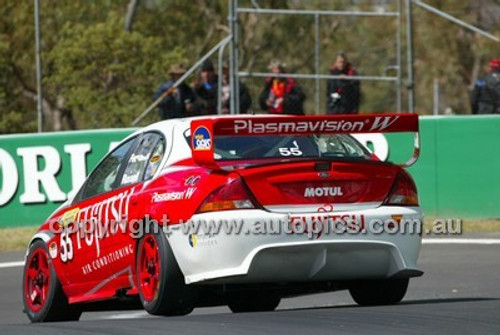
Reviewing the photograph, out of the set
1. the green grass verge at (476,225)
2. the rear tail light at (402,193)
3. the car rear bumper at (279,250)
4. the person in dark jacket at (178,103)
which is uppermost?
the person in dark jacket at (178,103)

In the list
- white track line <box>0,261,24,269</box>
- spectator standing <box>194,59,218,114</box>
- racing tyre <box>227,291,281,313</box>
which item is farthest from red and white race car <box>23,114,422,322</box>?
spectator standing <box>194,59,218,114</box>

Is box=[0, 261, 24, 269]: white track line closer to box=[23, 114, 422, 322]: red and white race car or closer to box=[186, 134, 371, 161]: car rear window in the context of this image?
box=[23, 114, 422, 322]: red and white race car

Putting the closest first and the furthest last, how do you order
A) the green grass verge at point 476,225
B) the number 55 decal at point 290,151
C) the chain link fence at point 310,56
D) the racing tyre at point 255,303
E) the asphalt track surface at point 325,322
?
the asphalt track surface at point 325,322, the number 55 decal at point 290,151, the racing tyre at point 255,303, the green grass verge at point 476,225, the chain link fence at point 310,56

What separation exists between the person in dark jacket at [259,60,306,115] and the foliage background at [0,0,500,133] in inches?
13.4

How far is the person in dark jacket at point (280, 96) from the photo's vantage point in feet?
66.5

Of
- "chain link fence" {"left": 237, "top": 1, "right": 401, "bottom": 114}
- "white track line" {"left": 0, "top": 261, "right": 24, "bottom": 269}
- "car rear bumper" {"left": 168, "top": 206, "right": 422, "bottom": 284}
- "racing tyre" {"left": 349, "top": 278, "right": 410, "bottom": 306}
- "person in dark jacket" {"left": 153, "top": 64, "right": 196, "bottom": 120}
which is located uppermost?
"chain link fence" {"left": 237, "top": 1, "right": 401, "bottom": 114}

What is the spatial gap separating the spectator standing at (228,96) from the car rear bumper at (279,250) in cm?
1119

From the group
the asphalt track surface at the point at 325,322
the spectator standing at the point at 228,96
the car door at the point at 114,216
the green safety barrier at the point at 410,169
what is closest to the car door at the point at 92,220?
the car door at the point at 114,216

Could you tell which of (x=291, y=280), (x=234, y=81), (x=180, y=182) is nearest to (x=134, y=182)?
(x=180, y=182)

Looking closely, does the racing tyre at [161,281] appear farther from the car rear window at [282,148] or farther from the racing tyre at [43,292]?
the racing tyre at [43,292]

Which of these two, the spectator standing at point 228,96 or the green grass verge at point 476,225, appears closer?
the green grass verge at point 476,225

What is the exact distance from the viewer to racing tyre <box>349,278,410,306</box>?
9547mm

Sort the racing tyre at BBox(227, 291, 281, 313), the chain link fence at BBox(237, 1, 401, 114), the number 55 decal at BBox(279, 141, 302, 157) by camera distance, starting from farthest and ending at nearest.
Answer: the chain link fence at BBox(237, 1, 401, 114) → the racing tyre at BBox(227, 291, 281, 313) → the number 55 decal at BBox(279, 141, 302, 157)

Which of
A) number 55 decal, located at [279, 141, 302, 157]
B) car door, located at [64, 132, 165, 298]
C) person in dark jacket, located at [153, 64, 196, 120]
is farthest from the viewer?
person in dark jacket, located at [153, 64, 196, 120]
